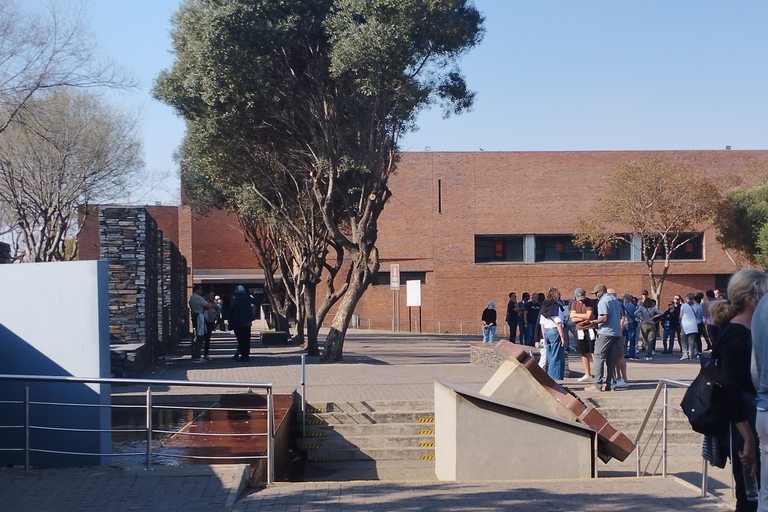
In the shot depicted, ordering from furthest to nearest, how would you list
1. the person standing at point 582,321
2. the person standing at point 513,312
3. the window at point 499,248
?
the window at point 499,248 < the person standing at point 513,312 < the person standing at point 582,321

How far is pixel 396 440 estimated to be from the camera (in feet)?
36.4

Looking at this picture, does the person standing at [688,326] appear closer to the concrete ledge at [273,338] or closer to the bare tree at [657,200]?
the concrete ledge at [273,338]

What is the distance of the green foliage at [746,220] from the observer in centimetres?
3566

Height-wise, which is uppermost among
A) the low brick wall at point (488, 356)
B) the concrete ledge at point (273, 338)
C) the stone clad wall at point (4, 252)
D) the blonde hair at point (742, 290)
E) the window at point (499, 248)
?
the window at point (499, 248)

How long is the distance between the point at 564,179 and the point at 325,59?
2604 centimetres

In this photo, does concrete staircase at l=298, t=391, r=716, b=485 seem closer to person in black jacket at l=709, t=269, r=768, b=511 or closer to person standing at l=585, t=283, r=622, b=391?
person standing at l=585, t=283, r=622, b=391

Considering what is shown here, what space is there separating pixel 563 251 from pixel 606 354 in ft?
101

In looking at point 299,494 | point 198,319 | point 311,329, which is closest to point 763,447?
point 299,494

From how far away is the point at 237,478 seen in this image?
6867 millimetres

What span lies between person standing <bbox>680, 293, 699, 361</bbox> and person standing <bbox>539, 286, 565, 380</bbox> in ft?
23.6

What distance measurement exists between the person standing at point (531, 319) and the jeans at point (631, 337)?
2413 millimetres

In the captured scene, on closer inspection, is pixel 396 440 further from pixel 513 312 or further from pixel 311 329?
pixel 513 312

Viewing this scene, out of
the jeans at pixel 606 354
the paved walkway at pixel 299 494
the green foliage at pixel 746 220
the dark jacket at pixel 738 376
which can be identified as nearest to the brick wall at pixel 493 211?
the green foliage at pixel 746 220

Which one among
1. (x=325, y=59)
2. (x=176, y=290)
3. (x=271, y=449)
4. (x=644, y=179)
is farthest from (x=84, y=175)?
(x=271, y=449)
